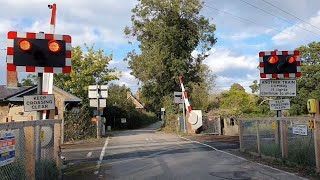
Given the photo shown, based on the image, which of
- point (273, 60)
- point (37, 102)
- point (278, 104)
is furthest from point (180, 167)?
point (37, 102)

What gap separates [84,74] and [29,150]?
1601 inches

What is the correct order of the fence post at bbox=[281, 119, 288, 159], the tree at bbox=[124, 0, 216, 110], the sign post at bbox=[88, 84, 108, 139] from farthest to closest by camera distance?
the tree at bbox=[124, 0, 216, 110] → the sign post at bbox=[88, 84, 108, 139] → the fence post at bbox=[281, 119, 288, 159]

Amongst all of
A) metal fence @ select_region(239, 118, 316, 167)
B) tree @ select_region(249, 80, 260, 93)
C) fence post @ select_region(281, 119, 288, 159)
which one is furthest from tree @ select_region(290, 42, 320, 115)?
fence post @ select_region(281, 119, 288, 159)

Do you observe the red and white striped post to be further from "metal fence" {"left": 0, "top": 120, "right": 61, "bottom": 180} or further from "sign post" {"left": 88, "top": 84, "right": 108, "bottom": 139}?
"sign post" {"left": 88, "top": 84, "right": 108, "bottom": 139}

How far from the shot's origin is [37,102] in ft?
32.8

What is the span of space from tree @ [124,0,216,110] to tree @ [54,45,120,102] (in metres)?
4.89

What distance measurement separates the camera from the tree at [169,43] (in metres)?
44.2

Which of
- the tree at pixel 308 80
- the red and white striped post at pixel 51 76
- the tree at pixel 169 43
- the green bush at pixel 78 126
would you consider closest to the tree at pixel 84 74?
the tree at pixel 169 43

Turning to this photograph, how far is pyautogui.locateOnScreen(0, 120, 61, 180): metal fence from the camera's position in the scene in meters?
6.82

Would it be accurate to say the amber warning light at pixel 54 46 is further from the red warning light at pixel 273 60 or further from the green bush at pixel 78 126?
the green bush at pixel 78 126

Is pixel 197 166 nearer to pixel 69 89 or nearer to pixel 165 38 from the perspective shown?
pixel 165 38

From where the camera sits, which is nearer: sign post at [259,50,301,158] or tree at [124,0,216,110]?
sign post at [259,50,301,158]

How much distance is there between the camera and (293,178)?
429 inches

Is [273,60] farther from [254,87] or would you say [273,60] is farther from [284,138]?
[254,87]
